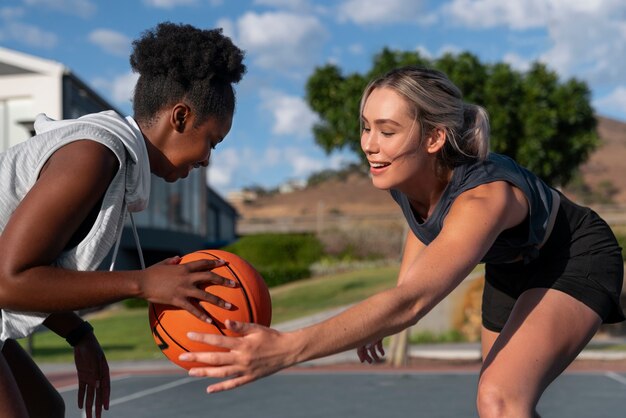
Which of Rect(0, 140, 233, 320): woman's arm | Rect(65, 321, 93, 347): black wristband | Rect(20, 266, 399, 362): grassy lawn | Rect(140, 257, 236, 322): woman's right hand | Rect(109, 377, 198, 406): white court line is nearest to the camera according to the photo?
Rect(0, 140, 233, 320): woman's arm

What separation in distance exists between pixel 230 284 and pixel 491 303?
1.67m

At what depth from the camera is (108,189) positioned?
8.84 feet

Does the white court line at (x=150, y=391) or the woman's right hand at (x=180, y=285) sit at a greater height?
the woman's right hand at (x=180, y=285)

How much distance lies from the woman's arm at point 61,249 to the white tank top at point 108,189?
0.04 meters

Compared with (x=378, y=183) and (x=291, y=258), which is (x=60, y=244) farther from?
(x=291, y=258)

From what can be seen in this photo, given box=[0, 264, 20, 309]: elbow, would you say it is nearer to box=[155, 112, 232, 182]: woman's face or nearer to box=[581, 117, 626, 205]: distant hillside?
box=[155, 112, 232, 182]: woman's face

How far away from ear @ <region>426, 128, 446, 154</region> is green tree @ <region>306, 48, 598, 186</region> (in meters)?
15.4

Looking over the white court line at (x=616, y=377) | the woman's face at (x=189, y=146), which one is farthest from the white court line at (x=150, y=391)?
the woman's face at (x=189, y=146)

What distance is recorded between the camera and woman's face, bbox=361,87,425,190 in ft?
11.2

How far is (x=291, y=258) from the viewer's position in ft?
110

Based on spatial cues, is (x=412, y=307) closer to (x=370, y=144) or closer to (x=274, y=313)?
(x=370, y=144)

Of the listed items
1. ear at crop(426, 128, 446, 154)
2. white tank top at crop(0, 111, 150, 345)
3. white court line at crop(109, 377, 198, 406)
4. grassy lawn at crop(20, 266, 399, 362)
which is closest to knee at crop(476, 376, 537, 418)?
ear at crop(426, 128, 446, 154)

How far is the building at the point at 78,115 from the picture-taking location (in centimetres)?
2545

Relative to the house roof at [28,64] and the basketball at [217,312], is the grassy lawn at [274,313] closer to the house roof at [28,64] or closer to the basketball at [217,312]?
the house roof at [28,64]
